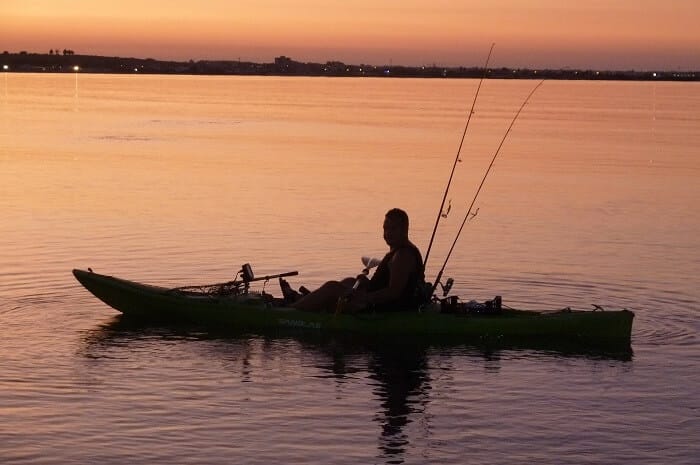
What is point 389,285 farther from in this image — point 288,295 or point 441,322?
point 288,295

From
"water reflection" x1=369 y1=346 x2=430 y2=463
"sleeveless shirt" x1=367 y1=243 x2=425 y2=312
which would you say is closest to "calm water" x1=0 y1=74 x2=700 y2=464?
"water reflection" x1=369 y1=346 x2=430 y2=463

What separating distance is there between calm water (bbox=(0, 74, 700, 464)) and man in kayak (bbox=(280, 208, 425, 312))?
1.42 ft

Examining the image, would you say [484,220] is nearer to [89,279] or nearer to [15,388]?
[89,279]

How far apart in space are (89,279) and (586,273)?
7088 millimetres

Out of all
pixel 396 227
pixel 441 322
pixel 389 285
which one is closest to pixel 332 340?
pixel 389 285

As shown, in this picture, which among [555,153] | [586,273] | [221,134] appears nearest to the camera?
[586,273]

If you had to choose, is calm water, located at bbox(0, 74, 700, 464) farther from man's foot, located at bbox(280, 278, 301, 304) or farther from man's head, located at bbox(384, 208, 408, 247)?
man's head, located at bbox(384, 208, 408, 247)

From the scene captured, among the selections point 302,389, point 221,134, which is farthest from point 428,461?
point 221,134

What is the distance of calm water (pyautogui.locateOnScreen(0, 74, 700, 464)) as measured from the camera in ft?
32.2

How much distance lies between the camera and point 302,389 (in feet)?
37.2

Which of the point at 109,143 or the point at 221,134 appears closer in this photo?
the point at 109,143

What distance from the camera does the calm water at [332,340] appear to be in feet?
32.2

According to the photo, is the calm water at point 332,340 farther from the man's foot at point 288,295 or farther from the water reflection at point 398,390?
the man's foot at point 288,295

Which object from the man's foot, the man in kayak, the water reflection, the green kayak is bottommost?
the water reflection
